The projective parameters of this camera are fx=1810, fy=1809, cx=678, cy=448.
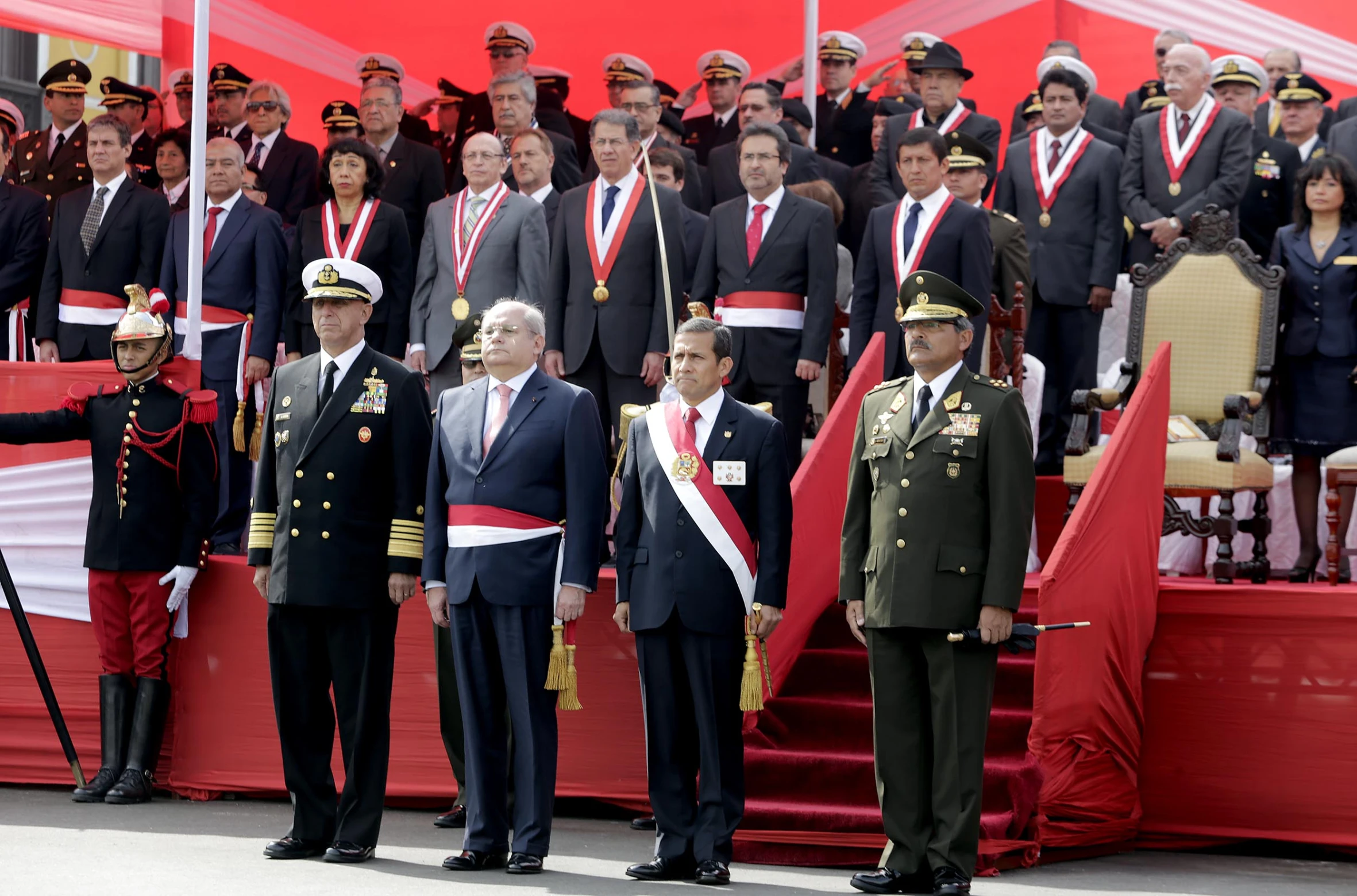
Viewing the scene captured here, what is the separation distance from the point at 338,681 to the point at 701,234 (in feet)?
12.1

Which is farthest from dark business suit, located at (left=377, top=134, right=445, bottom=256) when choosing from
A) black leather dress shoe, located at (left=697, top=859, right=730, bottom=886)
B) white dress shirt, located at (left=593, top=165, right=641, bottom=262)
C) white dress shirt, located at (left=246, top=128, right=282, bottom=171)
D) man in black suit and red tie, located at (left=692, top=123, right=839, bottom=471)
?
black leather dress shoe, located at (left=697, top=859, right=730, bottom=886)

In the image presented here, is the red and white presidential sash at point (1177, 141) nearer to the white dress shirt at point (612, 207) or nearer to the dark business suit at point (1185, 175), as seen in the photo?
the dark business suit at point (1185, 175)

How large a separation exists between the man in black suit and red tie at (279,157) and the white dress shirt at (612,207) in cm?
245

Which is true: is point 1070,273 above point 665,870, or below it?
above

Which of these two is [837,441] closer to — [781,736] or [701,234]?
[781,736]

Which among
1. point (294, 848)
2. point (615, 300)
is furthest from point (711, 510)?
point (615, 300)

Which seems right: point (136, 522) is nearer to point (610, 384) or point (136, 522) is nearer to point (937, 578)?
point (610, 384)

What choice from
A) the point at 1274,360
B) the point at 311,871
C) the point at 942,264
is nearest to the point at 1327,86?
the point at 1274,360

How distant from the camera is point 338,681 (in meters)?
5.96

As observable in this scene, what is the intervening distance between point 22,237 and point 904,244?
14.1ft

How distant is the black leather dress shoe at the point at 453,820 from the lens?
6762mm

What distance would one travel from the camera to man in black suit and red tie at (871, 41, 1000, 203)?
9.54m

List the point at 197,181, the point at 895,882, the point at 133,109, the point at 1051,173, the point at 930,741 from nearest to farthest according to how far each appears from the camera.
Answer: the point at 895,882, the point at 930,741, the point at 197,181, the point at 1051,173, the point at 133,109

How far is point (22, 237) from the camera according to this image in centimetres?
884
